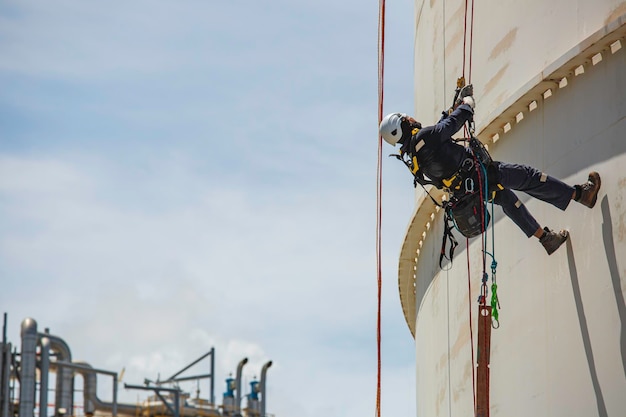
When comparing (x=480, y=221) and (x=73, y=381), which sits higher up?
(x=73, y=381)

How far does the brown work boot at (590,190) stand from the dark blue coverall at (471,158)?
154 mm

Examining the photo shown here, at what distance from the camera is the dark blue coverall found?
9984 millimetres

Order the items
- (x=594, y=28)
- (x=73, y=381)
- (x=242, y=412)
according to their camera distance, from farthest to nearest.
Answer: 1. (x=242, y=412)
2. (x=73, y=381)
3. (x=594, y=28)

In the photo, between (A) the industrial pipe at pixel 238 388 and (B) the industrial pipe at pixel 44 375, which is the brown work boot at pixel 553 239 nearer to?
(B) the industrial pipe at pixel 44 375

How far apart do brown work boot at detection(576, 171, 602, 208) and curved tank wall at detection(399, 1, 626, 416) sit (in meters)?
0.06

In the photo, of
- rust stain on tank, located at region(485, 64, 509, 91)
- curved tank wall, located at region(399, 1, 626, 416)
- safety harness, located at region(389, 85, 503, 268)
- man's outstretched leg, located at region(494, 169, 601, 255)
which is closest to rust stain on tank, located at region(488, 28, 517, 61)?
curved tank wall, located at region(399, 1, 626, 416)

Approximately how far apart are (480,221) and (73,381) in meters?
24.6

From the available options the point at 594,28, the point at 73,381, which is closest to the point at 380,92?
the point at 594,28

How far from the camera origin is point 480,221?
34.9 ft

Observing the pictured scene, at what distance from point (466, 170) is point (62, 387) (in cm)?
2420

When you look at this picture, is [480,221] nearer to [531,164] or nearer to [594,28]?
[531,164]

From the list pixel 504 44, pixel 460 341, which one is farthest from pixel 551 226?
pixel 460 341

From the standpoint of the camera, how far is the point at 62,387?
32812 mm

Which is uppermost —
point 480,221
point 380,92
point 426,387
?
point 380,92
